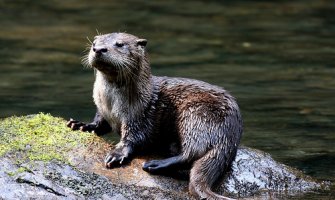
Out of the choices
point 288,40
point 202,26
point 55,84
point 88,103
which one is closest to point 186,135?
point 88,103

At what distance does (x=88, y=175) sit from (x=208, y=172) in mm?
781

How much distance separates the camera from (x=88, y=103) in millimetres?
8578

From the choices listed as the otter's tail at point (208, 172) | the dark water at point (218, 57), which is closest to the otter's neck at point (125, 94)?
the otter's tail at point (208, 172)

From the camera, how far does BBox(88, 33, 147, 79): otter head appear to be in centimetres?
525

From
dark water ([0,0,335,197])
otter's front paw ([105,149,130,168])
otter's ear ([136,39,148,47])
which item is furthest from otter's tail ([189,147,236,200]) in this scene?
dark water ([0,0,335,197])

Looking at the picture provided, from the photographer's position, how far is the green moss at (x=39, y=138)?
200 inches

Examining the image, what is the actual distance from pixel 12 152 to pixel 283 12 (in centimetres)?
1001

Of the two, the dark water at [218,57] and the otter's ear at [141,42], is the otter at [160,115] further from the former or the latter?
the dark water at [218,57]

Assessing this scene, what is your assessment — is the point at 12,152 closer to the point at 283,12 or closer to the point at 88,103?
the point at 88,103

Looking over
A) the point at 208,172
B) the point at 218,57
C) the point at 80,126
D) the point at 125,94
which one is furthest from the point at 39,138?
the point at 218,57

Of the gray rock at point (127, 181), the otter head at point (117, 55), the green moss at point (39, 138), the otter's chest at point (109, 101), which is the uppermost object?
the otter head at point (117, 55)

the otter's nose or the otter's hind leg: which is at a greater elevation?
the otter's nose

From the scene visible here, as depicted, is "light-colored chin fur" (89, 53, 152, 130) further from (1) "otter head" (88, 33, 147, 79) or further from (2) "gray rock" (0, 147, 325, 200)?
(2) "gray rock" (0, 147, 325, 200)

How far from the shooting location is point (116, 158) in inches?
208
